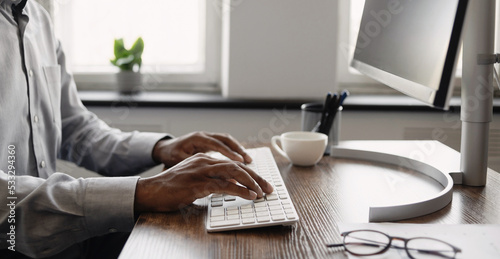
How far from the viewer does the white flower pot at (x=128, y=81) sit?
2082mm

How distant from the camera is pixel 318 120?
4.26ft

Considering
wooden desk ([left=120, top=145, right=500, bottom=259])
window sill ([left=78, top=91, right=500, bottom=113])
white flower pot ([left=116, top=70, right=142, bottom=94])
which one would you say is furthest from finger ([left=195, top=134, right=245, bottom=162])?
white flower pot ([left=116, top=70, right=142, bottom=94])

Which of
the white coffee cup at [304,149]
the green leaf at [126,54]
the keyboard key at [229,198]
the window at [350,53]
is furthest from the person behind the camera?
the window at [350,53]

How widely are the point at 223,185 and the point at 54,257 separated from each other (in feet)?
1.40

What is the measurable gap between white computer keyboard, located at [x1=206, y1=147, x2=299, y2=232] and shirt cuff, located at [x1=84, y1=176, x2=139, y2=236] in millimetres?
128

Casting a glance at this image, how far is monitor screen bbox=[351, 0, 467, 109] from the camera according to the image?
2.23ft

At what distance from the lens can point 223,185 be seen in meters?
0.84

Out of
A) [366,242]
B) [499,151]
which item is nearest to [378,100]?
[499,151]

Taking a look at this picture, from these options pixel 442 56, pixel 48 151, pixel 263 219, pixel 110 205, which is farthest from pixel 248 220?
pixel 48 151

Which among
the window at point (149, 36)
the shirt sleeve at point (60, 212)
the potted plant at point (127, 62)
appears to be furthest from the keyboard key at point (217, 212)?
the window at point (149, 36)

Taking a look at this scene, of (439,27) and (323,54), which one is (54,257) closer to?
(439,27)

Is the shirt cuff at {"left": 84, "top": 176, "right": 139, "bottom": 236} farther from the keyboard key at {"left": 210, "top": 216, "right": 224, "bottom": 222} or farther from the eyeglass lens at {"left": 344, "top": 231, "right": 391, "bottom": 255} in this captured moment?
the eyeglass lens at {"left": 344, "top": 231, "right": 391, "bottom": 255}

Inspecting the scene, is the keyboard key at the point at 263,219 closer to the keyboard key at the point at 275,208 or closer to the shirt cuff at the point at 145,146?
the keyboard key at the point at 275,208

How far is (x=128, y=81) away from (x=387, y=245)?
1587 mm
